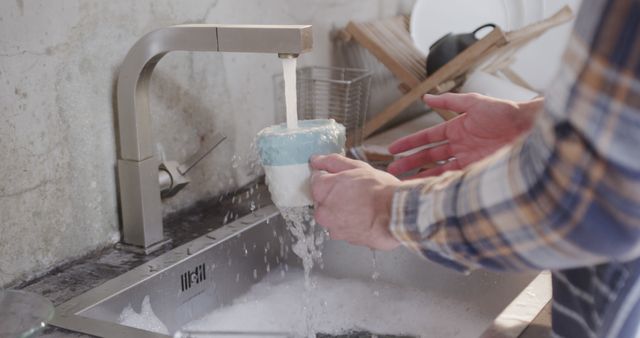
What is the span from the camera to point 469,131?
Answer: 114cm

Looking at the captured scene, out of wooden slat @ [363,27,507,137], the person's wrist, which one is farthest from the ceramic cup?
wooden slat @ [363,27,507,137]

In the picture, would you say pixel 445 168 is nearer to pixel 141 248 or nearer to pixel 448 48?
pixel 141 248

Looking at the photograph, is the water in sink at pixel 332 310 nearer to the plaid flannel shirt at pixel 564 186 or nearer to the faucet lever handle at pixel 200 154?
the faucet lever handle at pixel 200 154

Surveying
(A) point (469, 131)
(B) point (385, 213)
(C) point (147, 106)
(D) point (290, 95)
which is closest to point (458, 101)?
(A) point (469, 131)

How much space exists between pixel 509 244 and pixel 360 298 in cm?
79

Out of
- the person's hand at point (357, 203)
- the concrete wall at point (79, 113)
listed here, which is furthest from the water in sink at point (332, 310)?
the person's hand at point (357, 203)

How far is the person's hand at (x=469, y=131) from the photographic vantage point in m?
1.08

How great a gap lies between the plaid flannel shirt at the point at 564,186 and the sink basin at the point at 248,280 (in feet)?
1.05

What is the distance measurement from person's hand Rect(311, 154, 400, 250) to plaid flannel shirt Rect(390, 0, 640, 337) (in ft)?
0.15

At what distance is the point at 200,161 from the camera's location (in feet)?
4.99

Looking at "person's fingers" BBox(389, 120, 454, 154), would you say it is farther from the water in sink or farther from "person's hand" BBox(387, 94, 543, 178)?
the water in sink

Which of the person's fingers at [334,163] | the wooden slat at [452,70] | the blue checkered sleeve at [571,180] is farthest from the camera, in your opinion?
the wooden slat at [452,70]

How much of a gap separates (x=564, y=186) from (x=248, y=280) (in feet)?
3.04

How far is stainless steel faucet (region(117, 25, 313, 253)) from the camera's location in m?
1.06
